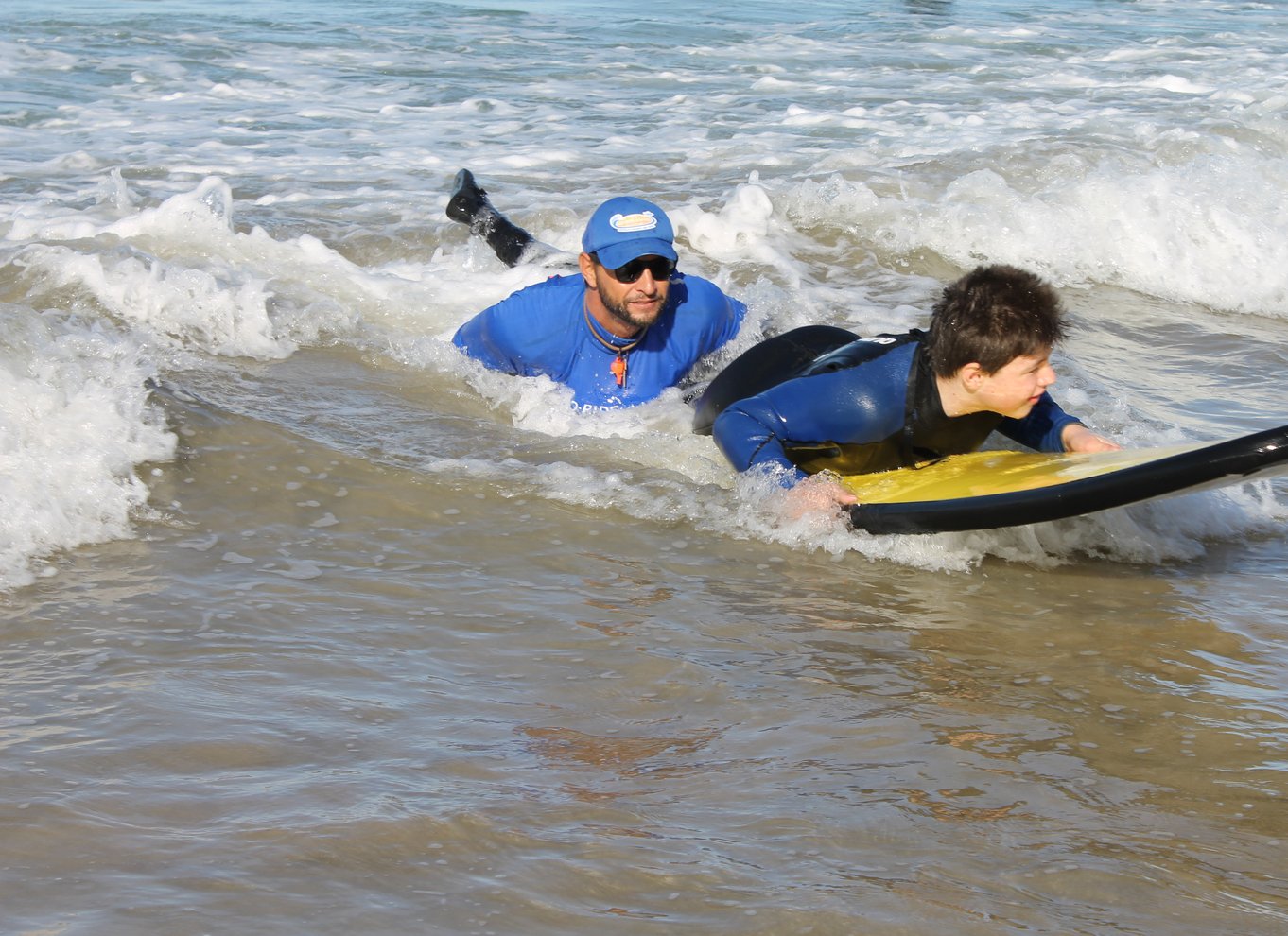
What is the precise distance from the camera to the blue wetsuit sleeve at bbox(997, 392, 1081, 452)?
4.31 meters

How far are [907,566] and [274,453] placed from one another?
194 cm

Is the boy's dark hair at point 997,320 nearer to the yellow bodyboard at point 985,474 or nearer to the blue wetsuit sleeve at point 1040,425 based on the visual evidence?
the yellow bodyboard at point 985,474

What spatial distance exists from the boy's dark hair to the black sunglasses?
1339 mm

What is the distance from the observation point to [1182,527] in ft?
13.9

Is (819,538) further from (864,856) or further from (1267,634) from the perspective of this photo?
(864,856)

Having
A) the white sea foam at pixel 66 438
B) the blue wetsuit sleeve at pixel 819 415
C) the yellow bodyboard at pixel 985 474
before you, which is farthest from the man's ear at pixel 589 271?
the white sea foam at pixel 66 438

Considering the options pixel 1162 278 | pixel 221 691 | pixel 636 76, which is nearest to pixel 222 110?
pixel 636 76

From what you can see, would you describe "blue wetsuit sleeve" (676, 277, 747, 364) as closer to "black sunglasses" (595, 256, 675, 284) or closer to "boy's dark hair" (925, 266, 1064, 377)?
"black sunglasses" (595, 256, 675, 284)

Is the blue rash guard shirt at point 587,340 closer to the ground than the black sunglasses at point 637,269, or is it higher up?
closer to the ground

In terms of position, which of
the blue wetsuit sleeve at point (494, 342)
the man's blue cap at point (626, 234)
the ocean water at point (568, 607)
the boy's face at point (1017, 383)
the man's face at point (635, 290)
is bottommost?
the ocean water at point (568, 607)

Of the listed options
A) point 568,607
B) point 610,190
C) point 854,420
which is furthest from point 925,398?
point 610,190

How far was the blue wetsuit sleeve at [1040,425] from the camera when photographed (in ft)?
14.1

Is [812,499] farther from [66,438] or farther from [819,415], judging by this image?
[66,438]

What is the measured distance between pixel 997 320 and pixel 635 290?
1575 mm
